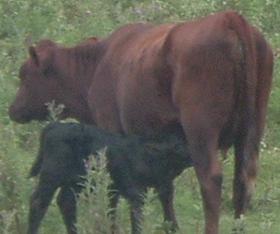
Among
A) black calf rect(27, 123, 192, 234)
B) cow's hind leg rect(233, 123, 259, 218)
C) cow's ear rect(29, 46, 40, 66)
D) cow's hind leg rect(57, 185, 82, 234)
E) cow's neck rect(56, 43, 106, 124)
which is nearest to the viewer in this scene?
black calf rect(27, 123, 192, 234)

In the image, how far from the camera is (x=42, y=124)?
11258 millimetres

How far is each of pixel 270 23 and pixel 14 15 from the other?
8.83 ft

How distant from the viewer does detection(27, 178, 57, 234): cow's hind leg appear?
29.6ft

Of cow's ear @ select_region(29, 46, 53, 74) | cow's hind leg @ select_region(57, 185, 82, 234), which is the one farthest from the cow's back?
cow's hind leg @ select_region(57, 185, 82, 234)

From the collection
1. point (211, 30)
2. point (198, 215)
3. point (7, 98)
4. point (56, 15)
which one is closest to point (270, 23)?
point (56, 15)

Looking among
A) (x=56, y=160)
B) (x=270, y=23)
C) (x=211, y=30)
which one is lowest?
(x=270, y=23)

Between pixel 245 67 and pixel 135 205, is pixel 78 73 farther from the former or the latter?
pixel 245 67

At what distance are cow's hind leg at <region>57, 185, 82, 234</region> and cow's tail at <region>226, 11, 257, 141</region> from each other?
130 centimetres

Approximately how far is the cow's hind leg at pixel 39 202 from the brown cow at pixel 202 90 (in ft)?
2.87

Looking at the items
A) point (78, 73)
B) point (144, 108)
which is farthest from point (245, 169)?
point (78, 73)

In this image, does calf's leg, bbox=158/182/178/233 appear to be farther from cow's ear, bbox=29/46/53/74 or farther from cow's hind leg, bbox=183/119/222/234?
cow's ear, bbox=29/46/53/74

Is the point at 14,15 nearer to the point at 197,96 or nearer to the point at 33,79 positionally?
the point at 33,79

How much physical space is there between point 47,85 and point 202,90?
213 centimetres

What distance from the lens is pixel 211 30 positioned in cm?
881
